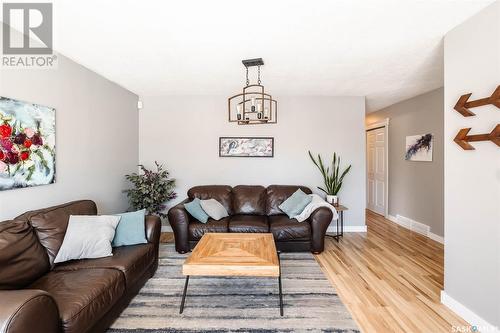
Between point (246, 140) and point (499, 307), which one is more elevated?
point (246, 140)

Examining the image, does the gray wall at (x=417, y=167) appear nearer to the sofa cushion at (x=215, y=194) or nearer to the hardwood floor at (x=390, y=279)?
the hardwood floor at (x=390, y=279)

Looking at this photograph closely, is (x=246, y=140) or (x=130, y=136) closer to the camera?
(x=130, y=136)

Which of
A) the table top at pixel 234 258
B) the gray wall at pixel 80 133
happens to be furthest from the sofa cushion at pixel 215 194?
the table top at pixel 234 258

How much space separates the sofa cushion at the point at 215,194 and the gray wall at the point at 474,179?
282 centimetres

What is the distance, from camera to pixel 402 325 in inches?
77.3

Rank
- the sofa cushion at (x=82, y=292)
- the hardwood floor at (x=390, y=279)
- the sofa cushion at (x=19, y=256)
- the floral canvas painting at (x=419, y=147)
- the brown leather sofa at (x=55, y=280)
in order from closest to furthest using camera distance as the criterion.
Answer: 1. the brown leather sofa at (x=55, y=280)
2. the sofa cushion at (x=82, y=292)
3. the sofa cushion at (x=19, y=256)
4. the hardwood floor at (x=390, y=279)
5. the floral canvas painting at (x=419, y=147)

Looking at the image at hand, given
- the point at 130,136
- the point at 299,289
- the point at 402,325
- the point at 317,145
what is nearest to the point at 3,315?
the point at 299,289

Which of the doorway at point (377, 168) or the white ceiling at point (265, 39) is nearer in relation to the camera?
the white ceiling at point (265, 39)

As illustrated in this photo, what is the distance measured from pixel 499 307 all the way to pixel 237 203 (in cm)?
308

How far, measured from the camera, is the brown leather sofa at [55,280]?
1.24 metres

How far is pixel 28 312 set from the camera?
1198mm

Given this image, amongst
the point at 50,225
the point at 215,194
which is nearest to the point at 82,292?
the point at 50,225

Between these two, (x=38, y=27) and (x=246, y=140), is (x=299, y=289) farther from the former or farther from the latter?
(x=38, y=27)

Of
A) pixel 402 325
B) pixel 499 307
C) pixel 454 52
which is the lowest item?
pixel 402 325
